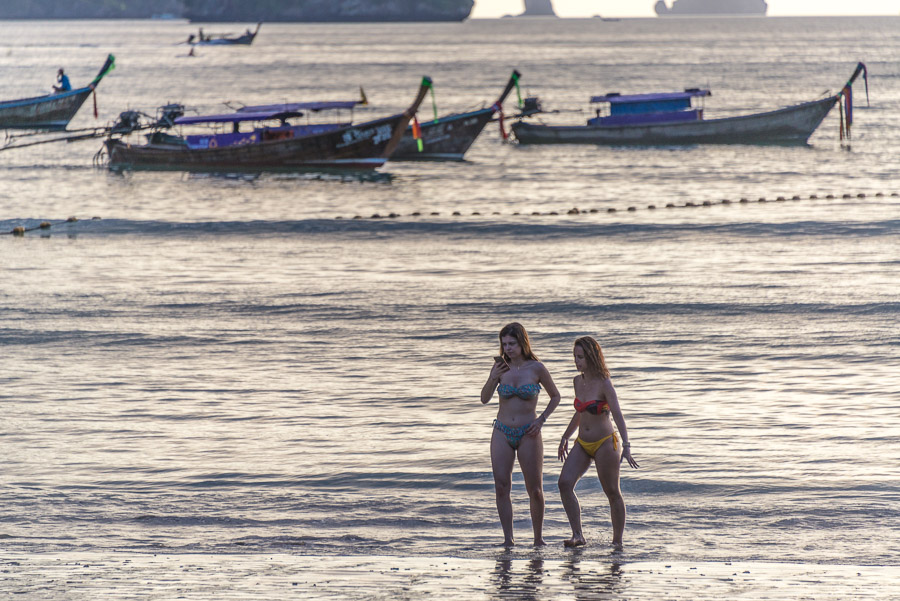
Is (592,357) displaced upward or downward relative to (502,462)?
upward

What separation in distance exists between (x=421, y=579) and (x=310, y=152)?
3214 cm

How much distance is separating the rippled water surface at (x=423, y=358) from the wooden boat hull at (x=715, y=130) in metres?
9.42

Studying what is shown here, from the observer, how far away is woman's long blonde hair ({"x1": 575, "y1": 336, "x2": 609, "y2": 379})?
673 cm

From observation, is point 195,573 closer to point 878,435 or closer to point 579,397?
point 579,397

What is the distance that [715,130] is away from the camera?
45188 mm

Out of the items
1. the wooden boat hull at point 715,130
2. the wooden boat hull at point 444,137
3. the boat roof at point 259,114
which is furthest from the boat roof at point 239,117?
the wooden boat hull at point 715,130

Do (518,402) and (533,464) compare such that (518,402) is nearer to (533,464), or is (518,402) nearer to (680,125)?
(533,464)

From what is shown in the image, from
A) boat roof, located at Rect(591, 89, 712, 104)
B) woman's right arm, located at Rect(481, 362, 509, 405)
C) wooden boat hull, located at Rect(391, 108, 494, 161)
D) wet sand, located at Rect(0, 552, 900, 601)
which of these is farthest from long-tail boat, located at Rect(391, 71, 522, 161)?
wet sand, located at Rect(0, 552, 900, 601)

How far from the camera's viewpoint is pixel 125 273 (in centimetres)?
2002

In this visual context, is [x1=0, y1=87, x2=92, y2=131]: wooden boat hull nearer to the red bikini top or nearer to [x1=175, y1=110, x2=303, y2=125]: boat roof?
[x1=175, y1=110, x2=303, y2=125]: boat roof

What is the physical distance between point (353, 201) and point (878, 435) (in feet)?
76.8

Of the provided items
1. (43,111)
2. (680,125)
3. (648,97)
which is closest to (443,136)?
(648,97)

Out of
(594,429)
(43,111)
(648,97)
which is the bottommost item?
(594,429)

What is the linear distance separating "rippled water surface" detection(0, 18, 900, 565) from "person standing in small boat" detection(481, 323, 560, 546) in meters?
0.92
